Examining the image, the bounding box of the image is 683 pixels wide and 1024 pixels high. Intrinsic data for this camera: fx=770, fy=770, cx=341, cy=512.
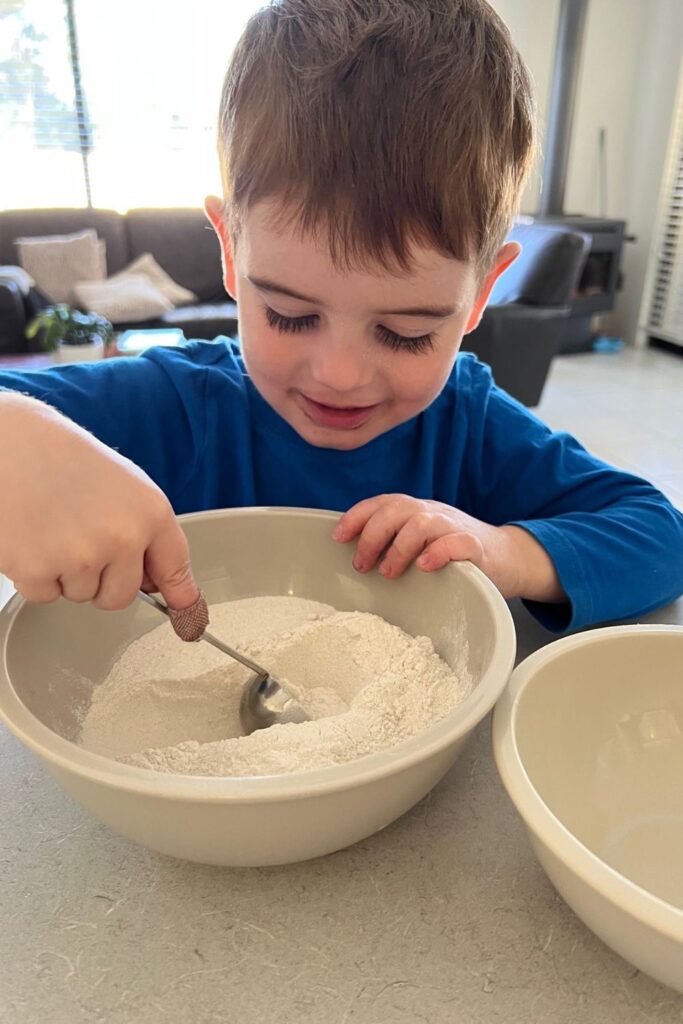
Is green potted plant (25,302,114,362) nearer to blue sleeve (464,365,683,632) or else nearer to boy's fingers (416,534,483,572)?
blue sleeve (464,365,683,632)

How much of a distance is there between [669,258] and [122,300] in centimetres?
303

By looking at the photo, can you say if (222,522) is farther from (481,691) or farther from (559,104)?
(559,104)

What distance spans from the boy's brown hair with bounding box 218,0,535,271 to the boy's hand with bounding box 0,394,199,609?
9.1 inches

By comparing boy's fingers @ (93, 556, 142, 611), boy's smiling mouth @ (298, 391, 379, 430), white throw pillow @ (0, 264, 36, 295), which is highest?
boy's smiling mouth @ (298, 391, 379, 430)

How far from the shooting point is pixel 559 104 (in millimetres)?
4289

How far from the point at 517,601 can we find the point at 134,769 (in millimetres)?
469

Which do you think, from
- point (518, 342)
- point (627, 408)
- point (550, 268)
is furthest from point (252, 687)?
point (627, 408)

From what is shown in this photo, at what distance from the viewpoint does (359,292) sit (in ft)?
1.86

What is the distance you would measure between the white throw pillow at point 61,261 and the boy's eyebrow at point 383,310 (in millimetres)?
3591

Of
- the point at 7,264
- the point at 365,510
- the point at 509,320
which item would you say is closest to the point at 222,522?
the point at 365,510

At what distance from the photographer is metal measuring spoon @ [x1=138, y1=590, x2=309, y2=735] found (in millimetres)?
503

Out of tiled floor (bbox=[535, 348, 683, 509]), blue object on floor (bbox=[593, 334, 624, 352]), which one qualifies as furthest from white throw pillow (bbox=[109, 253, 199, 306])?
blue object on floor (bbox=[593, 334, 624, 352])

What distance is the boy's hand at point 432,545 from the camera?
59cm

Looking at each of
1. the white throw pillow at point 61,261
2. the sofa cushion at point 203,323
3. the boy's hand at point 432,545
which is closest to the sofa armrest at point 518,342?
the sofa cushion at point 203,323
